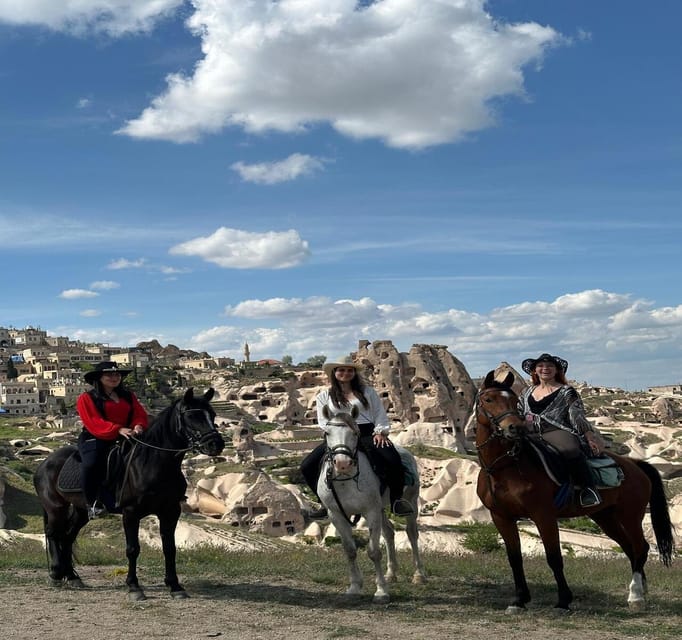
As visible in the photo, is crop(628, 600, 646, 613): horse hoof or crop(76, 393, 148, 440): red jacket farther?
crop(76, 393, 148, 440): red jacket

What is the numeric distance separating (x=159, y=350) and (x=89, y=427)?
189 meters

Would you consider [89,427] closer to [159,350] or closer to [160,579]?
[160,579]

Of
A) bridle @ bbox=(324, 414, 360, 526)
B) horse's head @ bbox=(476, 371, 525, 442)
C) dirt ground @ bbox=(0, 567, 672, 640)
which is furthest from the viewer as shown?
bridle @ bbox=(324, 414, 360, 526)

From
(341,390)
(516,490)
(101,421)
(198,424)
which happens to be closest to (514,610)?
(516,490)

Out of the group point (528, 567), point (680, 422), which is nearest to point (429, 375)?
point (680, 422)

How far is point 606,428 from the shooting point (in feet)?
247

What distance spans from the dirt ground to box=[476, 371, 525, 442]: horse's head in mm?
1903

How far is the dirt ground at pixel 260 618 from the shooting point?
7789mm

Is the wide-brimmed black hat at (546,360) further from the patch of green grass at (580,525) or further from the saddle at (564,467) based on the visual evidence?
the patch of green grass at (580,525)

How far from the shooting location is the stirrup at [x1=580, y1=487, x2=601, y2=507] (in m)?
9.01

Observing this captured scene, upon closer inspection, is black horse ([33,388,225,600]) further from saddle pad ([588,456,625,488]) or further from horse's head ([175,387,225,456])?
saddle pad ([588,456,625,488])

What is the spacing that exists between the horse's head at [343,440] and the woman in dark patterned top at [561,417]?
1.98m

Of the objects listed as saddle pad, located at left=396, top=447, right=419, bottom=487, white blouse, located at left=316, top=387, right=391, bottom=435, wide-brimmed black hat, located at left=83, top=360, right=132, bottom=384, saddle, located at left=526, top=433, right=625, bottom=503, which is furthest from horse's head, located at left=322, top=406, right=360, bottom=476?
wide-brimmed black hat, located at left=83, top=360, right=132, bottom=384

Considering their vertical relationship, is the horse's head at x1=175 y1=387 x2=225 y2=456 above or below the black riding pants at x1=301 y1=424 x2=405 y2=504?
above
